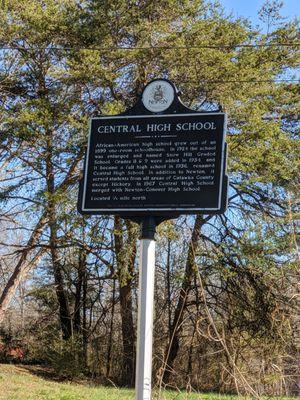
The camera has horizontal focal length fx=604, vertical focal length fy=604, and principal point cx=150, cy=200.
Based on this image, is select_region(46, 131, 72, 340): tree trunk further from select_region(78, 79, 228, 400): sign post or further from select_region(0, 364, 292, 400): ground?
select_region(78, 79, 228, 400): sign post

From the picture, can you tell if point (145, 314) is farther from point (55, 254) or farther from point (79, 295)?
point (79, 295)

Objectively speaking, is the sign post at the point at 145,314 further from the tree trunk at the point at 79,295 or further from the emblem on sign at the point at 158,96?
the tree trunk at the point at 79,295

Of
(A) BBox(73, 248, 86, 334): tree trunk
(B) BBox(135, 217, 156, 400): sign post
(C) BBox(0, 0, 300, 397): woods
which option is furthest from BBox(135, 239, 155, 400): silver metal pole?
(A) BBox(73, 248, 86, 334): tree trunk

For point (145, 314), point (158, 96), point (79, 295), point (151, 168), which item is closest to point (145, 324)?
point (145, 314)

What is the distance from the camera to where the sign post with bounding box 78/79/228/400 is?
639cm

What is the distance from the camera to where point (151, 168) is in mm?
6660

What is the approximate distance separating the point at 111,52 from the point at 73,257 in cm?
948

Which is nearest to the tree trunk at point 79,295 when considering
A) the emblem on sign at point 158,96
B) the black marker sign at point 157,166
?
the black marker sign at point 157,166

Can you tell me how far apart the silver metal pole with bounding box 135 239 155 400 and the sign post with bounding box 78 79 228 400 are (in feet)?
0.03

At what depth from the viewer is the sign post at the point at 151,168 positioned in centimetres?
639

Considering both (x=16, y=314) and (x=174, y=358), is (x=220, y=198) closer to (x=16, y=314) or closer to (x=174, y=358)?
(x=174, y=358)

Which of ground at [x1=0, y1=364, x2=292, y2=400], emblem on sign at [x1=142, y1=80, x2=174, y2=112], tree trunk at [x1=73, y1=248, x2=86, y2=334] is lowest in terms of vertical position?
ground at [x1=0, y1=364, x2=292, y2=400]

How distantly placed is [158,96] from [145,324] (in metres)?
2.54

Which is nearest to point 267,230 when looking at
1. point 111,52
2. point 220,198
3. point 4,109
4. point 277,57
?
point 277,57
